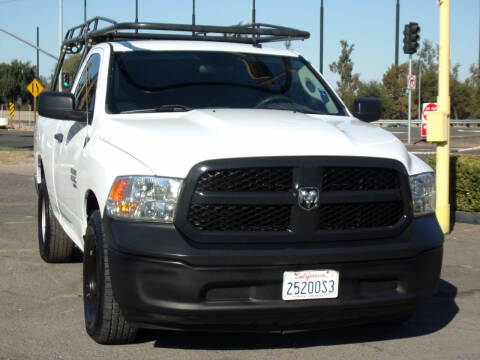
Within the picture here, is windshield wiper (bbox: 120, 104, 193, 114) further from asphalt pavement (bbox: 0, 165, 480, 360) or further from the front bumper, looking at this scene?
asphalt pavement (bbox: 0, 165, 480, 360)

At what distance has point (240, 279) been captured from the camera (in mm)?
4031

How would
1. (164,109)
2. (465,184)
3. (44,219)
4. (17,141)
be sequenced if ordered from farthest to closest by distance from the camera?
(17,141)
(465,184)
(44,219)
(164,109)

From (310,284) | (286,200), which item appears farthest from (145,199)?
(310,284)

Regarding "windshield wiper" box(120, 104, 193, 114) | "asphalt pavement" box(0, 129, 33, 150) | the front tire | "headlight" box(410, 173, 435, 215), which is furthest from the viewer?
"asphalt pavement" box(0, 129, 33, 150)

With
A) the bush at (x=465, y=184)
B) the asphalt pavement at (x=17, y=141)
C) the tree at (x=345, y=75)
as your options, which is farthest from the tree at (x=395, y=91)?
the bush at (x=465, y=184)

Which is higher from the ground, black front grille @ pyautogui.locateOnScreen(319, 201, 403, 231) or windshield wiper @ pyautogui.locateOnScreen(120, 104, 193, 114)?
windshield wiper @ pyautogui.locateOnScreen(120, 104, 193, 114)

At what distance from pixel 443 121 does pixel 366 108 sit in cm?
346

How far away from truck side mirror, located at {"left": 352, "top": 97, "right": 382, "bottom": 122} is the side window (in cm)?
200

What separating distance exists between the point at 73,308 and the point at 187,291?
1924 millimetres

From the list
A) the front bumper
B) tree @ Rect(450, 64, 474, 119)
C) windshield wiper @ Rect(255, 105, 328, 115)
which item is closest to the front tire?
the front bumper

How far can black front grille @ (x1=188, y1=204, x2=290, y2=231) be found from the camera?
4.09 meters

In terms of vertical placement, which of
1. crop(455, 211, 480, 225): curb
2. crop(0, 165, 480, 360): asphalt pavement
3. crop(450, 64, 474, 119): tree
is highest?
crop(450, 64, 474, 119): tree

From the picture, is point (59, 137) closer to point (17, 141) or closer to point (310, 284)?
point (310, 284)

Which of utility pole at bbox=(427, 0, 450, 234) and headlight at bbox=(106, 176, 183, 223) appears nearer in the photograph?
headlight at bbox=(106, 176, 183, 223)
